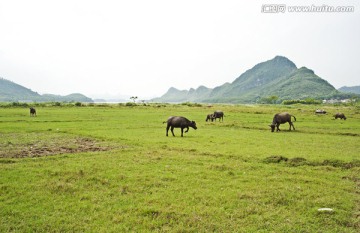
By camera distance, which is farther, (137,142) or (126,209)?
(137,142)

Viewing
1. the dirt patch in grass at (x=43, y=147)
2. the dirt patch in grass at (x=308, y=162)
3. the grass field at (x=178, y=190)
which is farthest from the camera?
the dirt patch in grass at (x=43, y=147)

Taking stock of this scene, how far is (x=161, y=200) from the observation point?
374 inches

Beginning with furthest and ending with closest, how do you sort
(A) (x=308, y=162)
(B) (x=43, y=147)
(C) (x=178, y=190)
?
(B) (x=43, y=147), (A) (x=308, y=162), (C) (x=178, y=190)

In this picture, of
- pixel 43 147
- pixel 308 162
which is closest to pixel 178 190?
pixel 308 162

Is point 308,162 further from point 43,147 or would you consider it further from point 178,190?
point 43,147

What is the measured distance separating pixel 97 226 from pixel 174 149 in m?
11.4

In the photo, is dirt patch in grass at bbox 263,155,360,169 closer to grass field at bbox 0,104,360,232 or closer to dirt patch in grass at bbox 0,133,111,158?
grass field at bbox 0,104,360,232

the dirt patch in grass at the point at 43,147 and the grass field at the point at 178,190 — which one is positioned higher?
the dirt patch in grass at the point at 43,147

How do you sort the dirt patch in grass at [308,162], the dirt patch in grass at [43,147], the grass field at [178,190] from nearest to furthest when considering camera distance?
the grass field at [178,190], the dirt patch in grass at [308,162], the dirt patch in grass at [43,147]

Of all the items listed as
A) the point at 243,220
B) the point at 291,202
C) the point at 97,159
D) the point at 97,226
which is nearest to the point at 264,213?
the point at 243,220

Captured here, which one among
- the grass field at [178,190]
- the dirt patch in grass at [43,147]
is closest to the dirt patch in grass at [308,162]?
the grass field at [178,190]

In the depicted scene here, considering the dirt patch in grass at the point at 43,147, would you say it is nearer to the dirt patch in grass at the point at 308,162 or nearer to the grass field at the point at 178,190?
the grass field at the point at 178,190

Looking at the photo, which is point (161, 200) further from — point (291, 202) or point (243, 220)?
point (291, 202)

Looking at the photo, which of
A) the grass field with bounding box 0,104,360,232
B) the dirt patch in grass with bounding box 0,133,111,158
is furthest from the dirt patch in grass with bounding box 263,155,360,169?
the dirt patch in grass with bounding box 0,133,111,158
